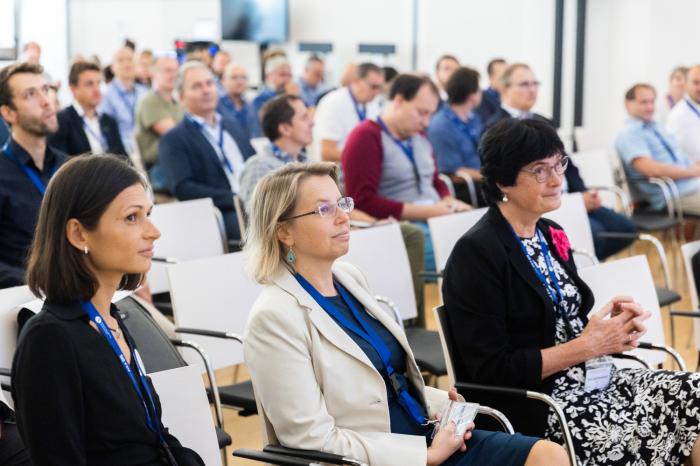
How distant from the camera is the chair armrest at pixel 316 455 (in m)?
2.21

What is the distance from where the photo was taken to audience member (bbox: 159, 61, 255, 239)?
214 inches

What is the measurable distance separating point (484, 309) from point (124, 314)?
104 centimetres

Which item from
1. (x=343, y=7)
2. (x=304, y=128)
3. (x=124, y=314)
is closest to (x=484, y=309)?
(x=124, y=314)

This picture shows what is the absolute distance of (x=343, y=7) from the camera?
1409 centimetres

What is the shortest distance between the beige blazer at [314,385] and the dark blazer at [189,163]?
3.12 metres

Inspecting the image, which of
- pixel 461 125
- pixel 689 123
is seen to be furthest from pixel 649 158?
pixel 461 125

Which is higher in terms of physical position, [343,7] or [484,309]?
[343,7]

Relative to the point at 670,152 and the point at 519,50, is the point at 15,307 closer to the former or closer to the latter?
the point at 670,152

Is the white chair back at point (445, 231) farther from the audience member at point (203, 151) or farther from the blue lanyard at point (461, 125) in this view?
the blue lanyard at point (461, 125)

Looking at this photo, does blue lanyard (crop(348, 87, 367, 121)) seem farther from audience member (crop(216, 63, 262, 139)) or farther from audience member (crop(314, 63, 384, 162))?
audience member (crop(216, 63, 262, 139))

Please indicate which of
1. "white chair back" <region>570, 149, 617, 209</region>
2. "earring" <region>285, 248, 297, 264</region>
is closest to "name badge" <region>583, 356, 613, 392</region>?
"earring" <region>285, 248, 297, 264</region>

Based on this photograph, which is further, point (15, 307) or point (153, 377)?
point (15, 307)

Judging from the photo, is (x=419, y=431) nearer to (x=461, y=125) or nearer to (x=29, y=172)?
(x=29, y=172)

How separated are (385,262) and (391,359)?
54.7 inches
